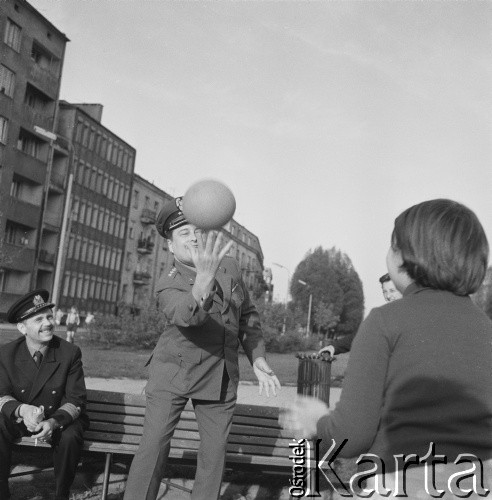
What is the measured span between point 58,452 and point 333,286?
314ft

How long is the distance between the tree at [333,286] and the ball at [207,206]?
92692 mm

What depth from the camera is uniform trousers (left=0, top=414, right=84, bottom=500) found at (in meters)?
4.82

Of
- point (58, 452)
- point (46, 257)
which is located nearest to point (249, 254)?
point (46, 257)

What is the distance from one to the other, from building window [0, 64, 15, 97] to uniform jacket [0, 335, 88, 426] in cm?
4434

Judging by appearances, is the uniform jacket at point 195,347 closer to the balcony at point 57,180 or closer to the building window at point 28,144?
the building window at point 28,144

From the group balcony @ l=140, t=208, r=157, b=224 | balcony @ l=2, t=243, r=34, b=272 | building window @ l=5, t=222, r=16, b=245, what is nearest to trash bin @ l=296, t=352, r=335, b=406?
balcony @ l=2, t=243, r=34, b=272

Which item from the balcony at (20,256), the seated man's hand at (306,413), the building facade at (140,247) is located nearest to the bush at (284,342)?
the balcony at (20,256)

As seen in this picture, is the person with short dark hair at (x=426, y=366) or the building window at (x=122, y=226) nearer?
the person with short dark hair at (x=426, y=366)

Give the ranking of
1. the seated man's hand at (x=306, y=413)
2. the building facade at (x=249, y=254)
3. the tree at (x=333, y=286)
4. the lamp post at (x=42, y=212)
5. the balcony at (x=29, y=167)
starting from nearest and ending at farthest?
the seated man's hand at (x=306, y=413), the balcony at (x=29, y=167), the lamp post at (x=42, y=212), the tree at (x=333, y=286), the building facade at (x=249, y=254)

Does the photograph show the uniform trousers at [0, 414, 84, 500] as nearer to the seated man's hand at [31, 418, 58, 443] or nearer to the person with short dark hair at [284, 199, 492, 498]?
the seated man's hand at [31, 418, 58, 443]

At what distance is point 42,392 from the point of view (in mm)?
5238

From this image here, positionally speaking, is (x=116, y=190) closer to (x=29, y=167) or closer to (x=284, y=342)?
(x=29, y=167)

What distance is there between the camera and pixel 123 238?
67.8m

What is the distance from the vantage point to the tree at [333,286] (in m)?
98.5
